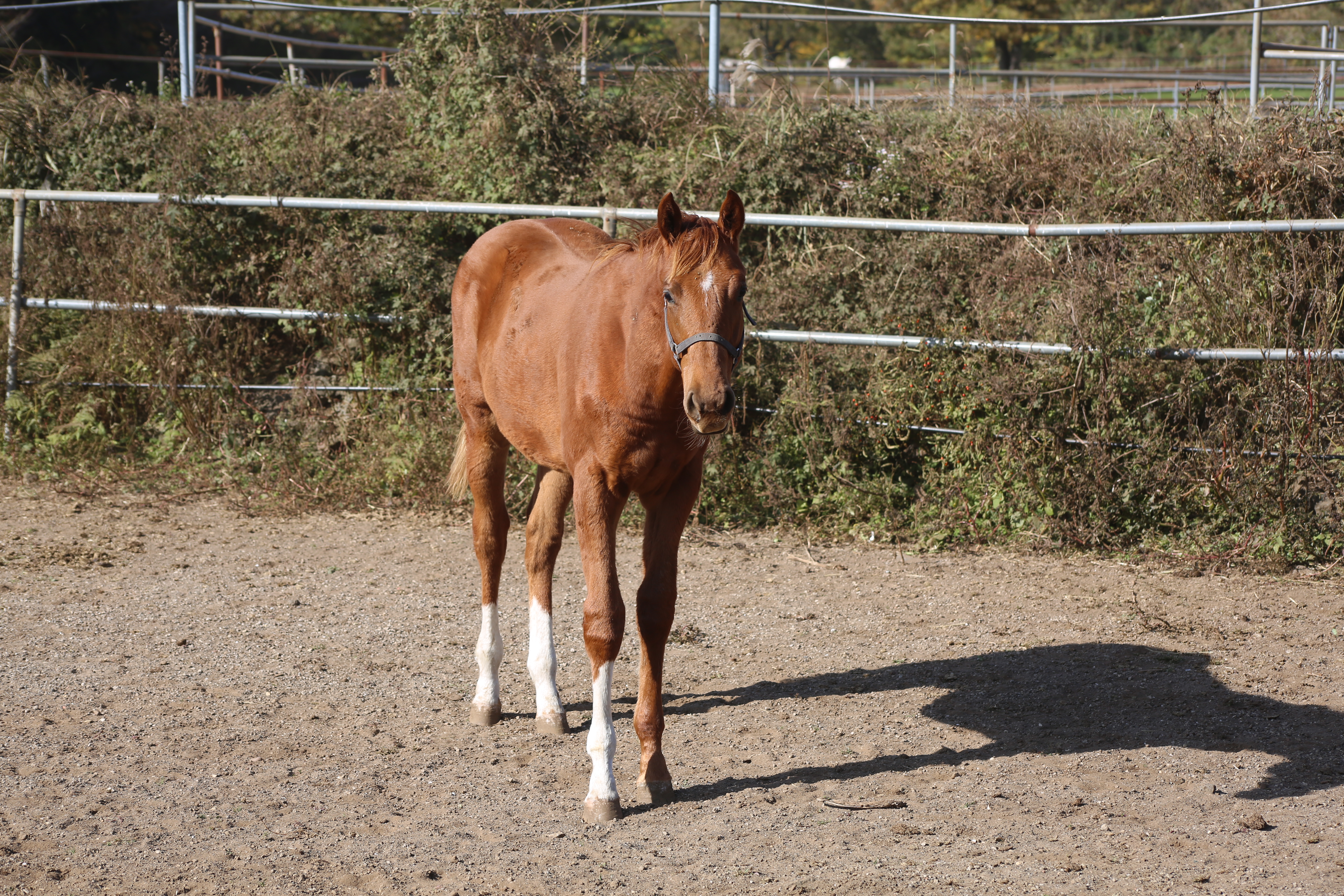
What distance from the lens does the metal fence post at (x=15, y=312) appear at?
7824 millimetres

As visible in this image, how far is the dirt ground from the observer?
→ 121 inches

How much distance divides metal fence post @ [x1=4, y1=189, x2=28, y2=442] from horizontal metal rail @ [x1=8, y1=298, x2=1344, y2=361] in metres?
0.08

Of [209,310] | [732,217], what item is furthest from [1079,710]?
[209,310]

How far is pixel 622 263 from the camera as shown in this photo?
3838 mm

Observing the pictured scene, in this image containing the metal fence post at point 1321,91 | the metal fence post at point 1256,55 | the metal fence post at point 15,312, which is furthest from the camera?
the metal fence post at point 1256,55

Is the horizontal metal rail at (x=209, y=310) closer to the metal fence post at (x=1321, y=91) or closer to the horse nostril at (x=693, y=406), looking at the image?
the horse nostril at (x=693, y=406)

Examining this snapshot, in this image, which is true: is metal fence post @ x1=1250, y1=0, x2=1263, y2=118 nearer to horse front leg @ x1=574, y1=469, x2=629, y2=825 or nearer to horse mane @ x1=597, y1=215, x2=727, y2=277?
horse mane @ x1=597, y1=215, x2=727, y2=277

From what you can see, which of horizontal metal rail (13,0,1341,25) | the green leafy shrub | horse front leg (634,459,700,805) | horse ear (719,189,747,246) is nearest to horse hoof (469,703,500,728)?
horse front leg (634,459,700,805)

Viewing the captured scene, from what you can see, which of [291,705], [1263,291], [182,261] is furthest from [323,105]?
[1263,291]

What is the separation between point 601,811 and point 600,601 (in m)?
0.64

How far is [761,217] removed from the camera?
6781mm

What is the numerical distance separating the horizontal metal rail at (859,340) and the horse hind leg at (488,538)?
263 cm

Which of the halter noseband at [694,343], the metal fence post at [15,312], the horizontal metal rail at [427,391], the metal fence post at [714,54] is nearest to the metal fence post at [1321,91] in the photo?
the horizontal metal rail at [427,391]

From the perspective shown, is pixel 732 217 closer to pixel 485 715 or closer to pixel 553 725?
pixel 553 725
